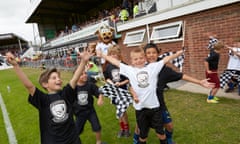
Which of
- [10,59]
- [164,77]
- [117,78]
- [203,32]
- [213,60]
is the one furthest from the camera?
[203,32]

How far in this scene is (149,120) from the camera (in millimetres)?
2908

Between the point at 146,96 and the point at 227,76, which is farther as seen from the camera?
the point at 227,76

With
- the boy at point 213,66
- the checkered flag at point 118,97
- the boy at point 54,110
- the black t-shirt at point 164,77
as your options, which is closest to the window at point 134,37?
the boy at point 213,66

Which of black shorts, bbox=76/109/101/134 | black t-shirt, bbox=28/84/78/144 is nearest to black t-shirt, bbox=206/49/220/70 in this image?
black shorts, bbox=76/109/101/134

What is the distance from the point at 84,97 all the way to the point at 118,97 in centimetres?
59

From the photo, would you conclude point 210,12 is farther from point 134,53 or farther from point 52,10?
point 52,10

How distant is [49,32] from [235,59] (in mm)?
37949

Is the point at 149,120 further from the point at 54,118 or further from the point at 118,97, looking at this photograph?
the point at 54,118

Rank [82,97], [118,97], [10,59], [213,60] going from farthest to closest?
[213,60] < [118,97] < [82,97] < [10,59]

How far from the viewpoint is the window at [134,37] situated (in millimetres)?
10165

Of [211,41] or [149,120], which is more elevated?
[211,41]

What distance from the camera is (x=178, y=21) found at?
803cm

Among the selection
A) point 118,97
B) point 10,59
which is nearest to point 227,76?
point 118,97

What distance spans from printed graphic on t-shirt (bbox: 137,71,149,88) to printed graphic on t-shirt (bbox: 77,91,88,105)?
3.70ft
